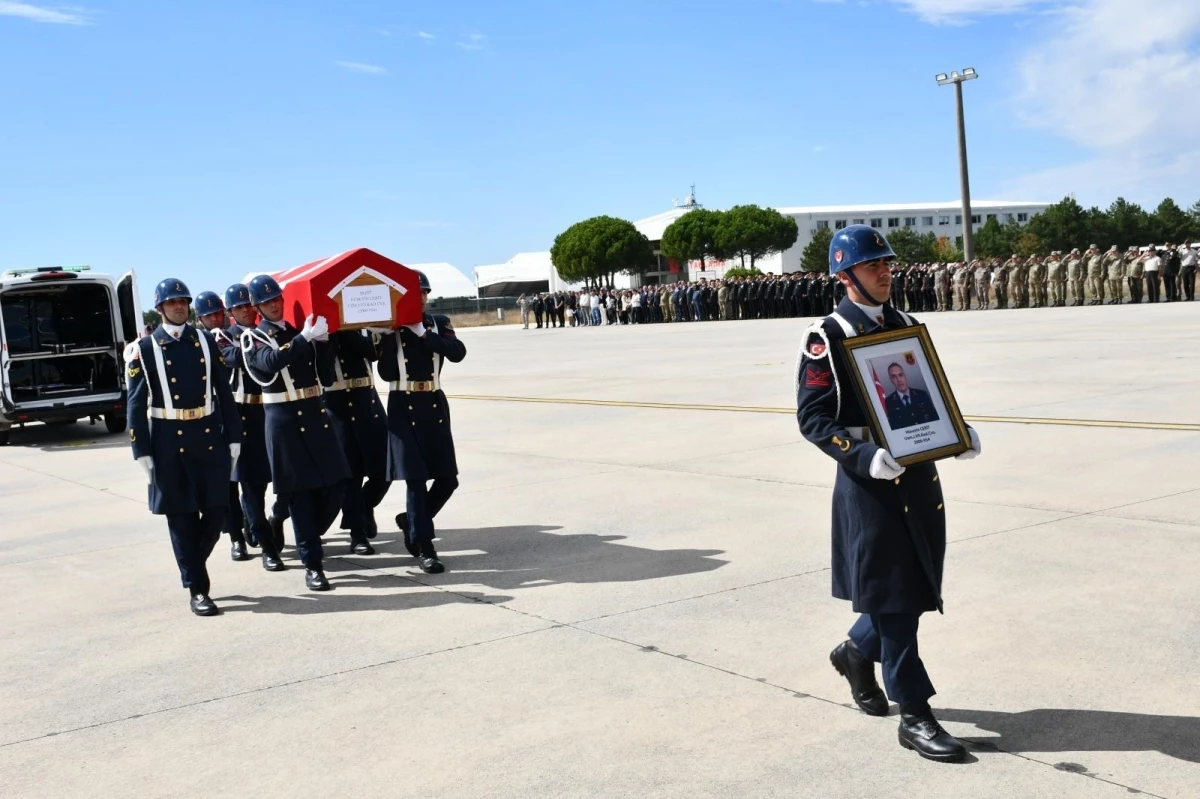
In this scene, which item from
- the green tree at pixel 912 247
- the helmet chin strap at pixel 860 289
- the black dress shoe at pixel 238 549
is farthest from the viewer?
the green tree at pixel 912 247

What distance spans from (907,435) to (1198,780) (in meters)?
1.44

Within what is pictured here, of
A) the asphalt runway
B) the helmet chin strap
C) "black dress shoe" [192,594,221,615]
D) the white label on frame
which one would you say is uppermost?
the white label on frame

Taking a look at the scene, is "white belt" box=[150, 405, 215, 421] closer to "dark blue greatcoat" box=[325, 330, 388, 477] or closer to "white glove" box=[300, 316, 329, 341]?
"white glove" box=[300, 316, 329, 341]

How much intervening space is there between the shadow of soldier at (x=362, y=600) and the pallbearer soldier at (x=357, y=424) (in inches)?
41.8

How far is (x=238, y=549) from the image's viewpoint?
8852 millimetres

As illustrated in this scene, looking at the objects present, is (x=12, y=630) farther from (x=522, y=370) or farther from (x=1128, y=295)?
(x=1128, y=295)

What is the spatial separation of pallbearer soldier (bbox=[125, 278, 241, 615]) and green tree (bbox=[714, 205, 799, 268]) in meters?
103

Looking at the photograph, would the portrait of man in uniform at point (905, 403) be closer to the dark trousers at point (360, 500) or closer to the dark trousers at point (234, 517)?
the dark trousers at point (360, 500)

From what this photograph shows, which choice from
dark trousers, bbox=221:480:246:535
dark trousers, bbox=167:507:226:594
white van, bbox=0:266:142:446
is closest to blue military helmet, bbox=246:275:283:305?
dark trousers, bbox=167:507:226:594

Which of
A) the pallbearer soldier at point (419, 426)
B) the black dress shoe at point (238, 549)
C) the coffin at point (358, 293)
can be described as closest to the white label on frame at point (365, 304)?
the coffin at point (358, 293)

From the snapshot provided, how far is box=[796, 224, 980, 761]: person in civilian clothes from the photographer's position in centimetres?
434

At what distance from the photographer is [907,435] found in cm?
433

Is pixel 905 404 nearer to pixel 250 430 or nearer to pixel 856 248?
pixel 856 248

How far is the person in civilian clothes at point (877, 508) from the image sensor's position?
14.2 ft
